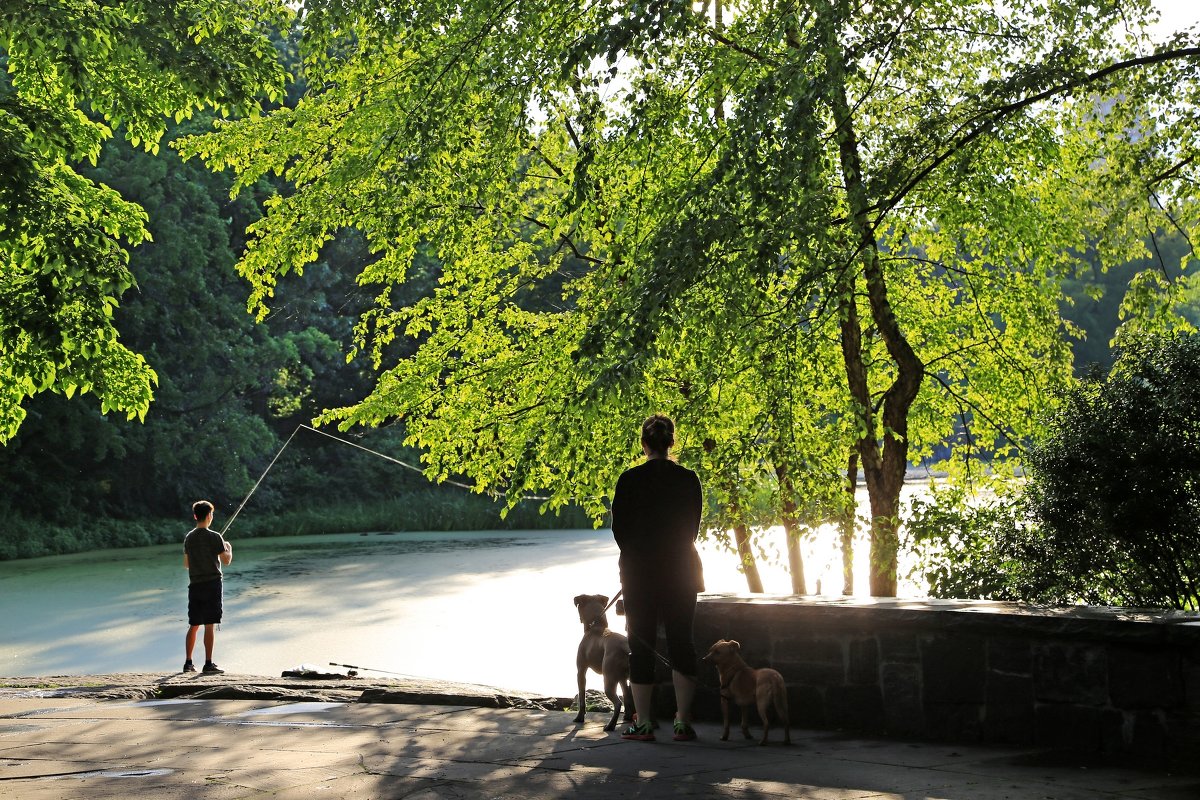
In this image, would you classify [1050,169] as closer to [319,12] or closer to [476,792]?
[319,12]

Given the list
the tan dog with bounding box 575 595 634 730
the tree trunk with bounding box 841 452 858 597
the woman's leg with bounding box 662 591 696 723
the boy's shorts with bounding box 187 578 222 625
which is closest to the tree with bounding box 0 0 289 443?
the boy's shorts with bounding box 187 578 222 625

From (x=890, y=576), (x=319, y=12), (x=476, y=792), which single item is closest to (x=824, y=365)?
(x=890, y=576)

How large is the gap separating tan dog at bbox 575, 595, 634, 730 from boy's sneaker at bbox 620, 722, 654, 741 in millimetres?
329

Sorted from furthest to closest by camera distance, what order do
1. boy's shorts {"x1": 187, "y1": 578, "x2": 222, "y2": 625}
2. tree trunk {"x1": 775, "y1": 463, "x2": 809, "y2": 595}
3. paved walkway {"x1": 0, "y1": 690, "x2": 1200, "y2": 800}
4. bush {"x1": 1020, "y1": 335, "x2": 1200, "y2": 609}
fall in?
boy's shorts {"x1": 187, "y1": 578, "x2": 222, "y2": 625}, tree trunk {"x1": 775, "y1": 463, "x2": 809, "y2": 595}, bush {"x1": 1020, "y1": 335, "x2": 1200, "y2": 609}, paved walkway {"x1": 0, "y1": 690, "x2": 1200, "y2": 800}

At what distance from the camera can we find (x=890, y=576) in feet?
34.2

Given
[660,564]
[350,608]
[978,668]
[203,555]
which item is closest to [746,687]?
[660,564]

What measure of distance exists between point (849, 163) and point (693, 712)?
149 inches

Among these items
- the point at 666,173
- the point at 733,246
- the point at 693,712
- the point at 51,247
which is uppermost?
the point at 666,173

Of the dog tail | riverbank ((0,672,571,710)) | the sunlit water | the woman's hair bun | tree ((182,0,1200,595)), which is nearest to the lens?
the dog tail

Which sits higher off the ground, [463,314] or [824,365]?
[463,314]

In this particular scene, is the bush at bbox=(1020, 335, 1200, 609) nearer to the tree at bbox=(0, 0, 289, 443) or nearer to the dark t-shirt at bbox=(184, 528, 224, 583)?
the tree at bbox=(0, 0, 289, 443)

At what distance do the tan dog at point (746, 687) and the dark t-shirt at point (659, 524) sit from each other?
1.05ft

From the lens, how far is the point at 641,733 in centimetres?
522

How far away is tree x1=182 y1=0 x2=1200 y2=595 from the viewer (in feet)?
20.2
